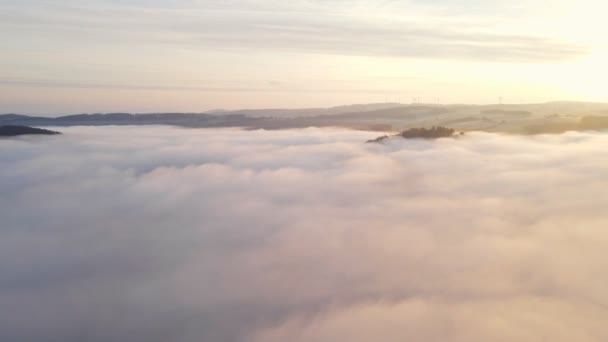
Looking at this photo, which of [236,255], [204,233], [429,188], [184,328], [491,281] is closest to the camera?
[184,328]

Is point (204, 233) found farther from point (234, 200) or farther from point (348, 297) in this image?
point (348, 297)

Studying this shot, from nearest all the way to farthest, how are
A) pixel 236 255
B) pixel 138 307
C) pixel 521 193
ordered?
pixel 138 307 → pixel 236 255 → pixel 521 193

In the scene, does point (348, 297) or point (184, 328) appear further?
point (348, 297)

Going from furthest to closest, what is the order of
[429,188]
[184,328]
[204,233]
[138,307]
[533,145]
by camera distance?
[533,145] < [429,188] < [204,233] < [138,307] < [184,328]

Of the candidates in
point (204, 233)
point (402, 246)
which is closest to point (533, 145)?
point (402, 246)

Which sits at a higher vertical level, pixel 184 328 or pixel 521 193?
pixel 521 193

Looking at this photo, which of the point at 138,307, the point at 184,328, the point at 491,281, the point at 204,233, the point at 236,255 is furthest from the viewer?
the point at 204,233

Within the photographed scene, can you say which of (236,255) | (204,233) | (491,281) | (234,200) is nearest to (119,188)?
(234,200)

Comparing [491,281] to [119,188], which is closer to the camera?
[491,281]

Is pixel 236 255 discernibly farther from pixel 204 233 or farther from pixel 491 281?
pixel 491 281
